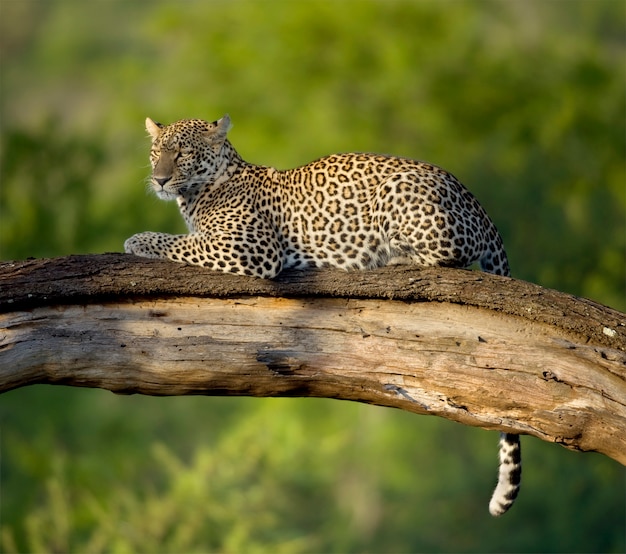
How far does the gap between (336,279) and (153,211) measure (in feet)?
99.0

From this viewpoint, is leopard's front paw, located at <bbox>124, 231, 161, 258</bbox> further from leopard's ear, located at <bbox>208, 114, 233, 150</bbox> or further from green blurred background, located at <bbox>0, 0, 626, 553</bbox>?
green blurred background, located at <bbox>0, 0, 626, 553</bbox>

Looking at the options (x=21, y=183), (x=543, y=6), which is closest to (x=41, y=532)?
(x=21, y=183)

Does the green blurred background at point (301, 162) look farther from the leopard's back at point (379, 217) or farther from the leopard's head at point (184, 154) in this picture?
the leopard's back at point (379, 217)

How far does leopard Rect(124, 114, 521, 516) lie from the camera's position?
1114 centimetres

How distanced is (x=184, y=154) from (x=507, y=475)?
4.11 m

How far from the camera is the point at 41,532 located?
23.3 meters

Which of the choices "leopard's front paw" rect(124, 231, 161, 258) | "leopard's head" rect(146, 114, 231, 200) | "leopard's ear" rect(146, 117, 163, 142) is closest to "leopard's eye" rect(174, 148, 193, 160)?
"leopard's head" rect(146, 114, 231, 200)

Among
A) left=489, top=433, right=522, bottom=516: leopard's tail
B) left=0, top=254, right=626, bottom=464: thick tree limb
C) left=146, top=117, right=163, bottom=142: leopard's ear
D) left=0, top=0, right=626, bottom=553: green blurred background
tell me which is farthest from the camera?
left=0, top=0, right=626, bottom=553: green blurred background

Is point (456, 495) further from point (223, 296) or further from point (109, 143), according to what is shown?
point (223, 296)

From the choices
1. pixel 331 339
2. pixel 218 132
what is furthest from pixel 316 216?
pixel 331 339

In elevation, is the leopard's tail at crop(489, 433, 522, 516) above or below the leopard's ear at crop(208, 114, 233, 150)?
below

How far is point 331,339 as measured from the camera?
1020 centimetres

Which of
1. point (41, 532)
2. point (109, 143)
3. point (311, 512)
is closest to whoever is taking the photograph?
point (41, 532)

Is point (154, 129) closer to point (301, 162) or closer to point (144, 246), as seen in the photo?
point (144, 246)
